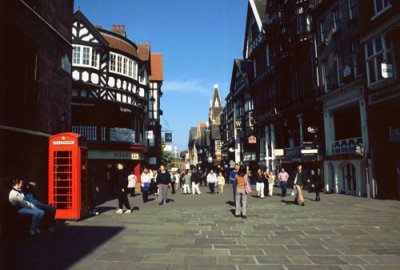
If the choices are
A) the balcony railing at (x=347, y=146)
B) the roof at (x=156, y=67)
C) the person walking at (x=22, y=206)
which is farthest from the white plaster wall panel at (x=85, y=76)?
the balcony railing at (x=347, y=146)

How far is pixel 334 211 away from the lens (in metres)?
12.3

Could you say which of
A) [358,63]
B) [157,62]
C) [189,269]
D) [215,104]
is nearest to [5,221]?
[189,269]

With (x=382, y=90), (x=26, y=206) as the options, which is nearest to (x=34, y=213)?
(x=26, y=206)

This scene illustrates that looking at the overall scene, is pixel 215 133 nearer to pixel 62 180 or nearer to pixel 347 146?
pixel 347 146

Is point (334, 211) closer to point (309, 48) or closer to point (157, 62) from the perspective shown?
point (309, 48)

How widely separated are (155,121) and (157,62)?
33.2 feet

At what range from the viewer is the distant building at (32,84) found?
9.36 meters

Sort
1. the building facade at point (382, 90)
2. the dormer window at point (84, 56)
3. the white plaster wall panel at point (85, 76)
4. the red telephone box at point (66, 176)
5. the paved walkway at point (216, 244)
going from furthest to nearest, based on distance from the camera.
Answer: the white plaster wall panel at point (85, 76), the dormer window at point (84, 56), the building facade at point (382, 90), the red telephone box at point (66, 176), the paved walkway at point (216, 244)

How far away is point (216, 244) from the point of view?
700 centimetres

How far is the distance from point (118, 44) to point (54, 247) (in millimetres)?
22704

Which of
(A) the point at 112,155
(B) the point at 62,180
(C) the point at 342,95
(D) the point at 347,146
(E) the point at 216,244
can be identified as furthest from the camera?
(A) the point at 112,155

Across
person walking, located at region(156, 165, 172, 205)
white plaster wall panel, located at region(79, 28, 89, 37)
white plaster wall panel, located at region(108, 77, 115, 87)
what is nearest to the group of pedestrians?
person walking, located at region(156, 165, 172, 205)

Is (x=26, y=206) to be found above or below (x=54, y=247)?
above

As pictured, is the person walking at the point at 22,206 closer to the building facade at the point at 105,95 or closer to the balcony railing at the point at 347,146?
the building facade at the point at 105,95
